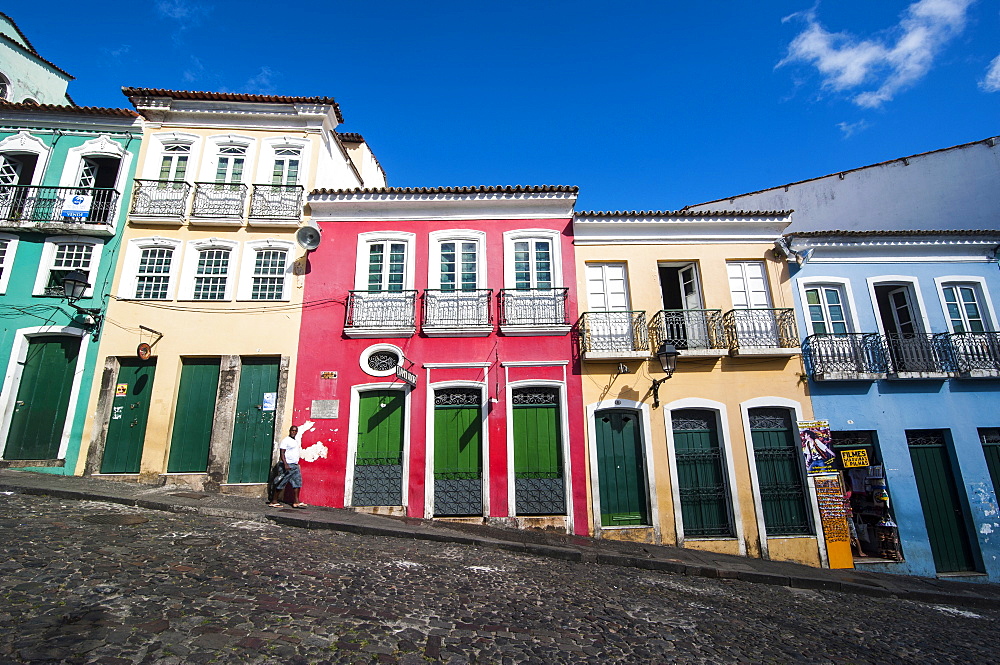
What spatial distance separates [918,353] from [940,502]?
3.19 metres

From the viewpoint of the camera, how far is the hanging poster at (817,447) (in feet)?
33.5

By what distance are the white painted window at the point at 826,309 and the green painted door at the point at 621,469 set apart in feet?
16.0

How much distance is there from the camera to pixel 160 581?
17.0ft

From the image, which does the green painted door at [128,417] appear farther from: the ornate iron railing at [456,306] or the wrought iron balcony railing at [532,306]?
the wrought iron balcony railing at [532,306]

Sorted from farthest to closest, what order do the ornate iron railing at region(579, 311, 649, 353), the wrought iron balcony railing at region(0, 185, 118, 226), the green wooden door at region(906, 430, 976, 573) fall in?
the wrought iron balcony railing at region(0, 185, 118, 226) → the ornate iron railing at region(579, 311, 649, 353) → the green wooden door at region(906, 430, 976, 573)

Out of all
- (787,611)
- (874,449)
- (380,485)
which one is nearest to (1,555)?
(380,485)

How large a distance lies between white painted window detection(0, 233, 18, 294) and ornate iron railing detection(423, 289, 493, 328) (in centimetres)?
973

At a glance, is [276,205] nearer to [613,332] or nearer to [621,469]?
[613,332]

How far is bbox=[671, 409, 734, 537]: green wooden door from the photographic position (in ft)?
33.1

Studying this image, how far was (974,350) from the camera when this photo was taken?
10945mm

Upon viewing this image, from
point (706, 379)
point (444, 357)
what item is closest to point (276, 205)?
point (444, 357)

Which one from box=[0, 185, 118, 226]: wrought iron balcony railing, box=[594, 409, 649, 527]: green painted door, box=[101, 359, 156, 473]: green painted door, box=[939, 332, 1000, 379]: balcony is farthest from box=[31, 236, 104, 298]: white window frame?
box=[939, 332, 1000, 379]: balcony

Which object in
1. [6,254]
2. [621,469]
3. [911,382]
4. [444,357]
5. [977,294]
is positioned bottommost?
[621,469]

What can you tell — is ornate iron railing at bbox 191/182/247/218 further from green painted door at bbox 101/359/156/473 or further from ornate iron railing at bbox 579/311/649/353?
ornate iron railing at bbox 579/311/649/353
